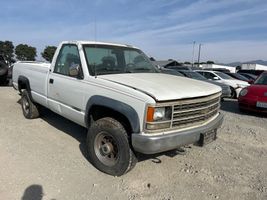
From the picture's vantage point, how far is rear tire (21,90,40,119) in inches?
273

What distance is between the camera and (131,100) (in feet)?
12.3

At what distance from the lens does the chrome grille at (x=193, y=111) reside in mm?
3801

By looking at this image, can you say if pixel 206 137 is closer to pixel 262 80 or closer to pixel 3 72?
pixel 262 80

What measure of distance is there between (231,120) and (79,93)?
513 centimetres

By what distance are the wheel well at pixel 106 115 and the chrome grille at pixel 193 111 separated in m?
0.66

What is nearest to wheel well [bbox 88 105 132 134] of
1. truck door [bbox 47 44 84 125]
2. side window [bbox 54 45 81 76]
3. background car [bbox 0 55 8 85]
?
truck door [bbox 47 44 84 125]

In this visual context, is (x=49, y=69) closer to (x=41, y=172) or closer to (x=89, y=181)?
(x=41, y=172)

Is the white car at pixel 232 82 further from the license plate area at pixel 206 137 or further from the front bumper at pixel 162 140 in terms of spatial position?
the front bumper at pixel 162 140

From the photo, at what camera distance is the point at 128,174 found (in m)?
4.24

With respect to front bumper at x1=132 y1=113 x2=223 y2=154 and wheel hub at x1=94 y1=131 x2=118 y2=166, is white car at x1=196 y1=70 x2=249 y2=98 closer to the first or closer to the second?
front bumper at x1=132 y1=113 x2=223 y2=154

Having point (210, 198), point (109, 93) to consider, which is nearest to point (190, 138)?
point (210, 198)

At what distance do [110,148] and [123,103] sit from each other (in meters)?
0.79

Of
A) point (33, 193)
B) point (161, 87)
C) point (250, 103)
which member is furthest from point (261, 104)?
point (33, 193)

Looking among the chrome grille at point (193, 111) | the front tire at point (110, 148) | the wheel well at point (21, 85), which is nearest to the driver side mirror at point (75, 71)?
the front tire at point (110, 148)
